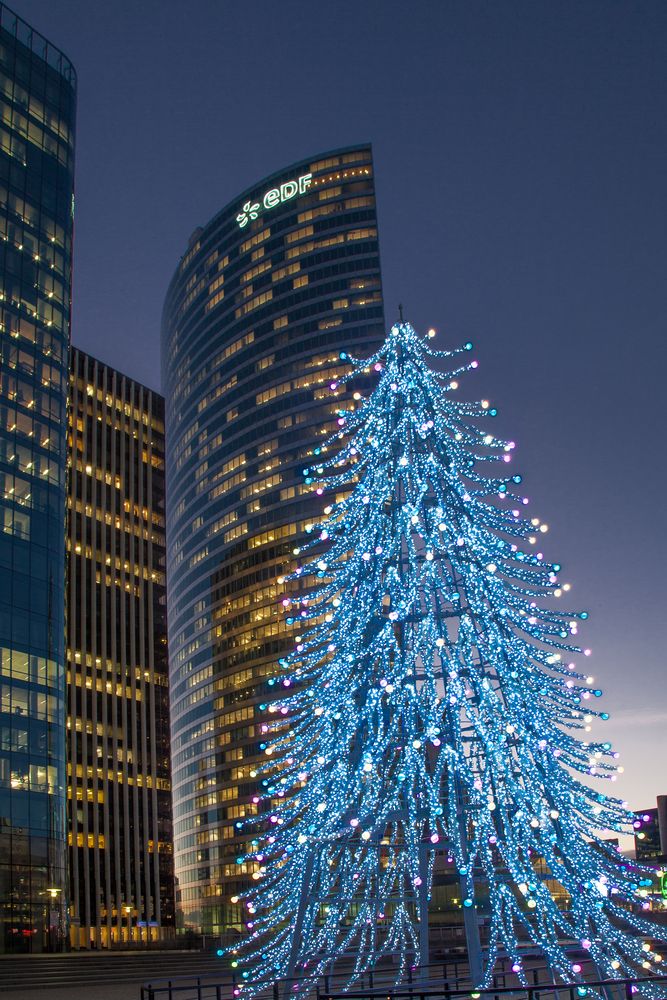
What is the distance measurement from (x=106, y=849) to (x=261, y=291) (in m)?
75.5

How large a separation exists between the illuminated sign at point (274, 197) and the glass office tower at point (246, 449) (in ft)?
0.70

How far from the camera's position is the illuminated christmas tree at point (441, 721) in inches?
693

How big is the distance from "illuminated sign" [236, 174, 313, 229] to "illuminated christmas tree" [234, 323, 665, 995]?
4919 inches

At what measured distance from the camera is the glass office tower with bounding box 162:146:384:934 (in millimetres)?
128250

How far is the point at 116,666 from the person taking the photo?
122438 millimetres

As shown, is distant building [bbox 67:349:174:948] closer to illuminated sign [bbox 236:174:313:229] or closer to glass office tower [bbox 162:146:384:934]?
glass office tower [bbox 162:146:384:934]

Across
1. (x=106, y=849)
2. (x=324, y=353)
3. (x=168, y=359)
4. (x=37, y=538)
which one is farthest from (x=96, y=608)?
(x=37, y=538)

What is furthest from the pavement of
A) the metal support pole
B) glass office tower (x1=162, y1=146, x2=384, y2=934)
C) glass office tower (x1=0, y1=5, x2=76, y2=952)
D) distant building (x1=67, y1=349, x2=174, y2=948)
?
glass office tower (x1=162, y1=146, x2=384, y2=934)

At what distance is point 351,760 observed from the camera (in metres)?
19.5

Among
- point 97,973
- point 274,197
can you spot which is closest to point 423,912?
point 97,973

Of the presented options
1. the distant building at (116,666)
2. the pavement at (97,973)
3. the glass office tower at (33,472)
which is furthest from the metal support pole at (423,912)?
the distant building at (116,666)

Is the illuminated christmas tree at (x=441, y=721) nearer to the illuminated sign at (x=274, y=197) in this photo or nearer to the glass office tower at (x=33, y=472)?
the glass office tower at (x=33, y=472)

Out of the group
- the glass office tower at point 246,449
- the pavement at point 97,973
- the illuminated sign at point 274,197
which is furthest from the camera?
the illuminated sign at point 274,197

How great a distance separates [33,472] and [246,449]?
3139 inches
